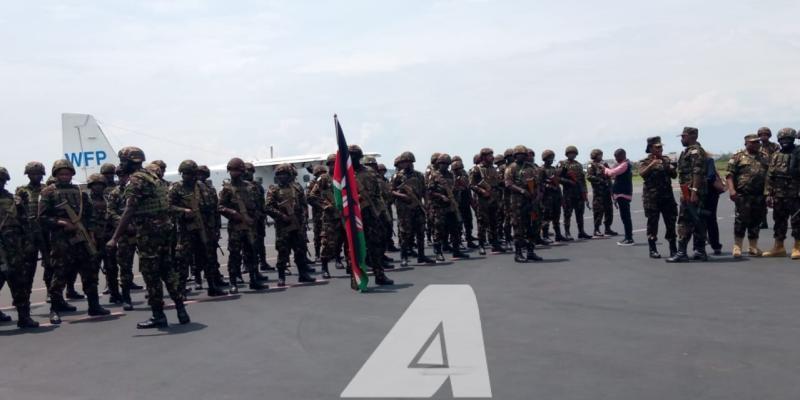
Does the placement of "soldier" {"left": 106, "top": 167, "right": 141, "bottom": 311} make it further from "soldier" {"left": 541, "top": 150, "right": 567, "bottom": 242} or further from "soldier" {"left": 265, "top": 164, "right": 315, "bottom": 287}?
"soldier" {"left": 541, "top": 150, "right": 567, "bottom": 242}

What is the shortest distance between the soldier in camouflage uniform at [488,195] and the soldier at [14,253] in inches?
339

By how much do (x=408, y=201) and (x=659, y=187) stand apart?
4.27 meters

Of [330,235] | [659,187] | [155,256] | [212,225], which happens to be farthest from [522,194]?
[155,256]

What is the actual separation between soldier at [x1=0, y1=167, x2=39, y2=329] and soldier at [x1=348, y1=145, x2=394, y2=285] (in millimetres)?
4528

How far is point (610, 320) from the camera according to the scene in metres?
7.54

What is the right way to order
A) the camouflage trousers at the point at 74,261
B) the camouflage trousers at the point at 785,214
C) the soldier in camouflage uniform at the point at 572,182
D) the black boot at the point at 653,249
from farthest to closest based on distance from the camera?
the soldier in camouflage uniform at the point at 572,182 < the black boot at the point at 653,249 < the camouflage trousers at the point at 785,214 < the camouflage trousers at the point at 74,261

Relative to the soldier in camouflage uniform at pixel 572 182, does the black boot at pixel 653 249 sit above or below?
below

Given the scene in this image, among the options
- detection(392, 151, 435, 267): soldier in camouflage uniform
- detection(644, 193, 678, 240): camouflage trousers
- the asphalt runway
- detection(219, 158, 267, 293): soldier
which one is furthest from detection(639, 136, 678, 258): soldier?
detection(219, 158, 267, 293): soldier

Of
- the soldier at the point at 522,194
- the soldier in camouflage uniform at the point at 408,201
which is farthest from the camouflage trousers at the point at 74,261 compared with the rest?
the soldier at the point at 522,194

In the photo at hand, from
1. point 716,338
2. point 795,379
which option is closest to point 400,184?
point 716,338

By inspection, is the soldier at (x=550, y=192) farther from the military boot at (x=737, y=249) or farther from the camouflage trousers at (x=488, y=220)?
the military boot at (x=737, y=249)

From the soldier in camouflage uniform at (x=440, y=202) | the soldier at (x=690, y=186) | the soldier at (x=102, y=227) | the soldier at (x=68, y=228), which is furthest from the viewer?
the soldier in camouflage uniform at (x=440, y=202)

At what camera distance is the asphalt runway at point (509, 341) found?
549 centimetres

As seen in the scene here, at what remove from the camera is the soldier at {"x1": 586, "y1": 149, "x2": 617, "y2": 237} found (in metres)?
16.0
